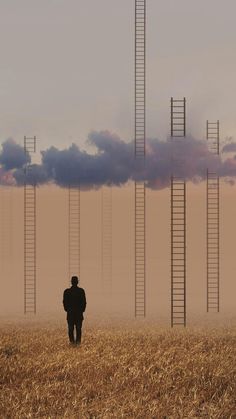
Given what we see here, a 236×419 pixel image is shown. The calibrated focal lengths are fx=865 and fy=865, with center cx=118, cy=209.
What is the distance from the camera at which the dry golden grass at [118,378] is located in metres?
17.6

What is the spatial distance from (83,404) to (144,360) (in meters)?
5.64

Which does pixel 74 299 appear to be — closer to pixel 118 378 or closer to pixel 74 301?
pixel 74 301

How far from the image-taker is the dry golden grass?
57.6ft

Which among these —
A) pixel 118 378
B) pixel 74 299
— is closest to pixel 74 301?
pixel 74 299

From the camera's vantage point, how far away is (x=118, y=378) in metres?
20.9

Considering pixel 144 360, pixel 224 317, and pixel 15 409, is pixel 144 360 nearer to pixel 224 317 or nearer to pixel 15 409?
pixel 15 409

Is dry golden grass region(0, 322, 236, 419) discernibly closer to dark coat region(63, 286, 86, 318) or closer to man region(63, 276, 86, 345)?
man region(63, 276, 86, 345)

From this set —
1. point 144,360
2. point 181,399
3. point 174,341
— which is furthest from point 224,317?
point 181,399

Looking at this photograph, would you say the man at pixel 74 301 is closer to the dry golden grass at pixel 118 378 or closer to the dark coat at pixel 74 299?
the dark coat at pixel 74 299

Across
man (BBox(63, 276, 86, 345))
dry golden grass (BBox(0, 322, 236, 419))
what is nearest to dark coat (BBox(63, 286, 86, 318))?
man (BBox(63, 276, 86, 345))

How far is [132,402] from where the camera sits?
59.2 ft

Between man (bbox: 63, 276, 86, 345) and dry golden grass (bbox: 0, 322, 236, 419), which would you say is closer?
dry golden grass (bbox: 0, 322, 236, 419)

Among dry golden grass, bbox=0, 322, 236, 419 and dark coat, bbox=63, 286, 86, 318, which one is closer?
dry golden grass, bbox=0, 322, 236, 419

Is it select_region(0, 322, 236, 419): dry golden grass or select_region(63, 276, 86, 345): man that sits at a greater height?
select_region(63, 276, 86, 345): man
